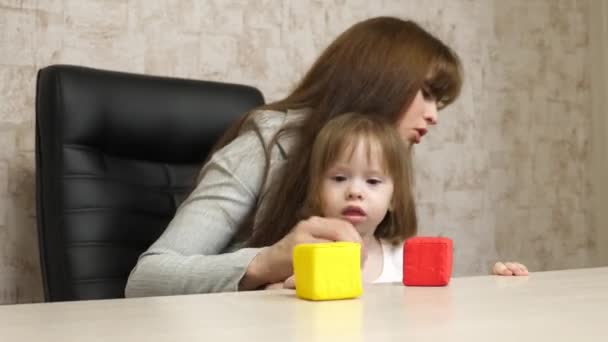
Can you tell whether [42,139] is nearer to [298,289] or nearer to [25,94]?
[25,94]

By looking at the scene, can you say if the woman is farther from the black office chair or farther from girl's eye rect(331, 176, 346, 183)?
the black office chair

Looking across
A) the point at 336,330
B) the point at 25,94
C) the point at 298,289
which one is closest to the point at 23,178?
the point at 25,94

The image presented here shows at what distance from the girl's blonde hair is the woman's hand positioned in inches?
10.1

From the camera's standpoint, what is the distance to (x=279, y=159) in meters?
1.54

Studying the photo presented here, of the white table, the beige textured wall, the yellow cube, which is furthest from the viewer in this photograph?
the beige textured wall

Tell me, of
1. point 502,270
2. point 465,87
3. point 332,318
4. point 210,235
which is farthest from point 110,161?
point 465,87

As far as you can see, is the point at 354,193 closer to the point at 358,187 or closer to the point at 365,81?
the point at 358,187

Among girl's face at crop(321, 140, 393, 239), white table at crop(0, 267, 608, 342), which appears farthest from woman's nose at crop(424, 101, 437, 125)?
white table at crop(0, 267, 608, 342)

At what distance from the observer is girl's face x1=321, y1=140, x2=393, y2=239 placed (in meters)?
1.47

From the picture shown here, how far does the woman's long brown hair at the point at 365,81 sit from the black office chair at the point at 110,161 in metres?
0.15

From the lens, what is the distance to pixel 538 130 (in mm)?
2799

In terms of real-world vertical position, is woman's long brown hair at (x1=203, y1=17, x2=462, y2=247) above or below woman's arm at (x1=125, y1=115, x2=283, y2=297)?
above

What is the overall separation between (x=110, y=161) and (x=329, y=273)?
0.92m

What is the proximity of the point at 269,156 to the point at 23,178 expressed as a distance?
67 cm
